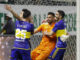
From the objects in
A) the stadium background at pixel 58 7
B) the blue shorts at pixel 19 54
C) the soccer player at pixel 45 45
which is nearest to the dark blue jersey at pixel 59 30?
the soccer player at pixel 45 45

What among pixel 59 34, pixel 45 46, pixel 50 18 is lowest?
pixel 45 46

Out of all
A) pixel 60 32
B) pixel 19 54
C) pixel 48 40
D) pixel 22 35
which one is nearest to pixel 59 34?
pixel 60 32

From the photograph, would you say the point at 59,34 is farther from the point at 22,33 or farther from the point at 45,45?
the point at 22,33

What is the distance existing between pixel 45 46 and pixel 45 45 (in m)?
0.03

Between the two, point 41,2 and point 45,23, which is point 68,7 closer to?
point 41,2

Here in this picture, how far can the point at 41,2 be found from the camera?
11.5 meters

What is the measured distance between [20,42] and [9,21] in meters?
1.92

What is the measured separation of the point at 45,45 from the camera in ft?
32.9

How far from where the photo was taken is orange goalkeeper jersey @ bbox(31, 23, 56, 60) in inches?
391

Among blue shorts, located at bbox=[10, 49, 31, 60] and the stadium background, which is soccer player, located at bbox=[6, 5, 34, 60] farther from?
the stadium background

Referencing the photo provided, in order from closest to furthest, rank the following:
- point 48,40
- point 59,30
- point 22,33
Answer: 1. point 22,33
2. point 59,30
3. point 48,40

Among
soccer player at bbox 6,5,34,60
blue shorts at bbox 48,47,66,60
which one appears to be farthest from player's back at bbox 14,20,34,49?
blue shorts at bbox 48,47,66,60

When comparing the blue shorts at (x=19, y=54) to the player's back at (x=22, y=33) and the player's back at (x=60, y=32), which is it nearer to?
the player's back at (x=22, y=33)

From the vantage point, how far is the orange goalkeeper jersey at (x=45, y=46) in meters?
9.94
